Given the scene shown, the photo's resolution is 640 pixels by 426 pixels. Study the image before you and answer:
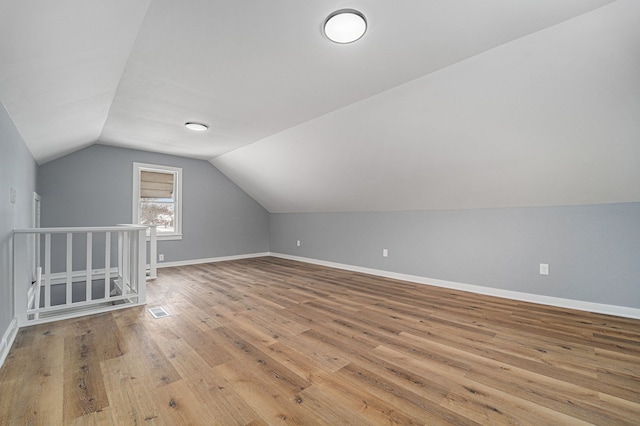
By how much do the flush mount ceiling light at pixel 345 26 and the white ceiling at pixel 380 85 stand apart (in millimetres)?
59

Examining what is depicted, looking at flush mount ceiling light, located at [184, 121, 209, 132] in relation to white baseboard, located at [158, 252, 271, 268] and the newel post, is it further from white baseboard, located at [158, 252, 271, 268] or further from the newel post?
white baseboard, located at [158, 252, 271, 268]

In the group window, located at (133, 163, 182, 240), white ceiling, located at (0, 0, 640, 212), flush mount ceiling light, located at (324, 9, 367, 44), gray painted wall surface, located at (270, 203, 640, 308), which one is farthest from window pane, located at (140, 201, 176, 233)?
flush mount ceiling light, located at (324, 9, 367, 44)

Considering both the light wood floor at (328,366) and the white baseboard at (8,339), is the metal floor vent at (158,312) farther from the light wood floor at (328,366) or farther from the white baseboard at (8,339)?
the white baseboard at (8,339)

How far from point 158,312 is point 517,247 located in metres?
4.14

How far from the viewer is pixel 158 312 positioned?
289 centimetres

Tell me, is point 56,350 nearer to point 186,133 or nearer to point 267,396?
point 267,396

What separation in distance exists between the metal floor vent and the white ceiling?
2.05m

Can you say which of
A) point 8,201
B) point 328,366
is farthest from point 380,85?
point 8,201

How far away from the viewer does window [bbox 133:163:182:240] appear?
5.23 metres

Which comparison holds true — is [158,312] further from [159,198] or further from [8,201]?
[159,198]

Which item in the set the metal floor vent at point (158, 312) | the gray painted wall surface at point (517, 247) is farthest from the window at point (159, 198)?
the gray painted wall surface at point (517, 247)

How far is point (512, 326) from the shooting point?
2564 mm

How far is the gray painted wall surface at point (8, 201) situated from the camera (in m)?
2.07

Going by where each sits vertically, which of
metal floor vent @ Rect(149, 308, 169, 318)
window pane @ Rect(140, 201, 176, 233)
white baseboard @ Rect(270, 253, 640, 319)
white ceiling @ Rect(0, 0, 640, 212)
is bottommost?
metal floor vent @ Rect(149, 308, 169, 318)
